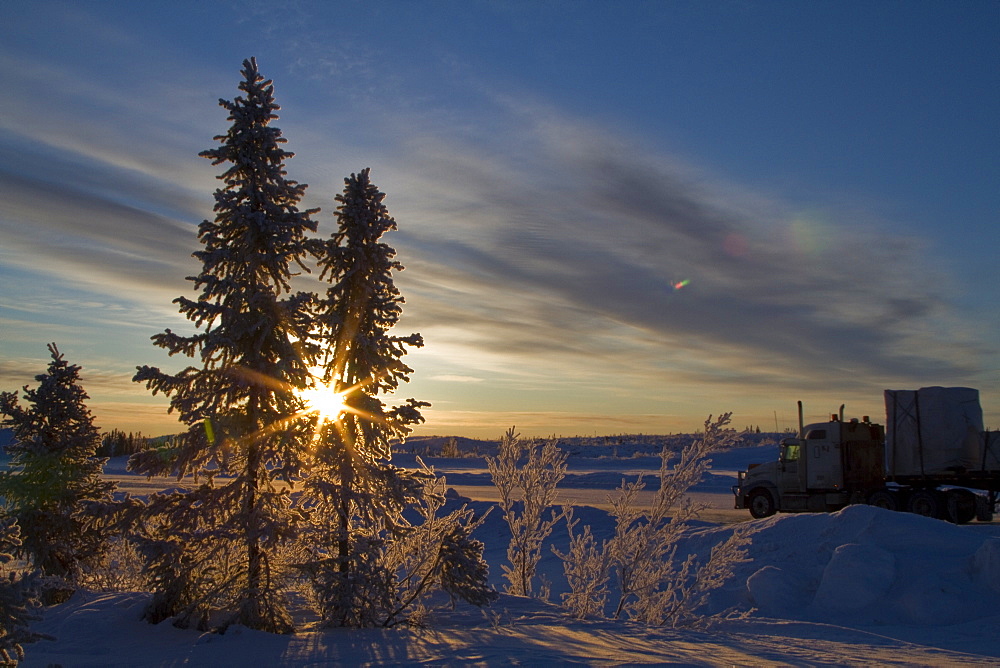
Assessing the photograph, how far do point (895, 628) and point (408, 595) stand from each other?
821cm

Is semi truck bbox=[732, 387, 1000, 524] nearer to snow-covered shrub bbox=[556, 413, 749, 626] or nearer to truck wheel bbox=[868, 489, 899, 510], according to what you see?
truck wheel bbox=[868, 489, 899, 510]

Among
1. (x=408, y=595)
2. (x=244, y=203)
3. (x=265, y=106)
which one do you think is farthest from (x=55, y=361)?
(x=408, y=595)

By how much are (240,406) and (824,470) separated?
2121 cm

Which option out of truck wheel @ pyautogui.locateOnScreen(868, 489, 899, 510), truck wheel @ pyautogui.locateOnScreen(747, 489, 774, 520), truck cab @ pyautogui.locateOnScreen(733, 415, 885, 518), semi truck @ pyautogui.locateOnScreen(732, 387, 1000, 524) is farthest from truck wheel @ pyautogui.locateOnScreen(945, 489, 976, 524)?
truck wheel @ pyautogui.locateOnScreen(747, 489, 774, 520)

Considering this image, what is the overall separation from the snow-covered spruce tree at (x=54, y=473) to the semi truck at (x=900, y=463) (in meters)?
20.9

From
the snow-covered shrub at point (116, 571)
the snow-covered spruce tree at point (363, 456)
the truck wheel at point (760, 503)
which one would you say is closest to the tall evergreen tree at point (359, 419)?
the snow-covered spruce tree at point (363, 456)

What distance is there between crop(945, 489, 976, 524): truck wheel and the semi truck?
0.09 feet

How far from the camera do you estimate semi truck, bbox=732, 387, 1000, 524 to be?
22438 mm

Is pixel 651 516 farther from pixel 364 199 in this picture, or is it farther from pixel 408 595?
pixel 364 199

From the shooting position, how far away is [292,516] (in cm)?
820

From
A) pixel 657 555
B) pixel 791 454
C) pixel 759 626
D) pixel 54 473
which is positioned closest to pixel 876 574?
pixel 759 626

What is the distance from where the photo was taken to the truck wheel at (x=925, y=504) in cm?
2247

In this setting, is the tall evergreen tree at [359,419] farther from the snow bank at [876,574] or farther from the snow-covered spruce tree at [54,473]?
the snow bank at [876,574]

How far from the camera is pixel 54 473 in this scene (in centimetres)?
954
